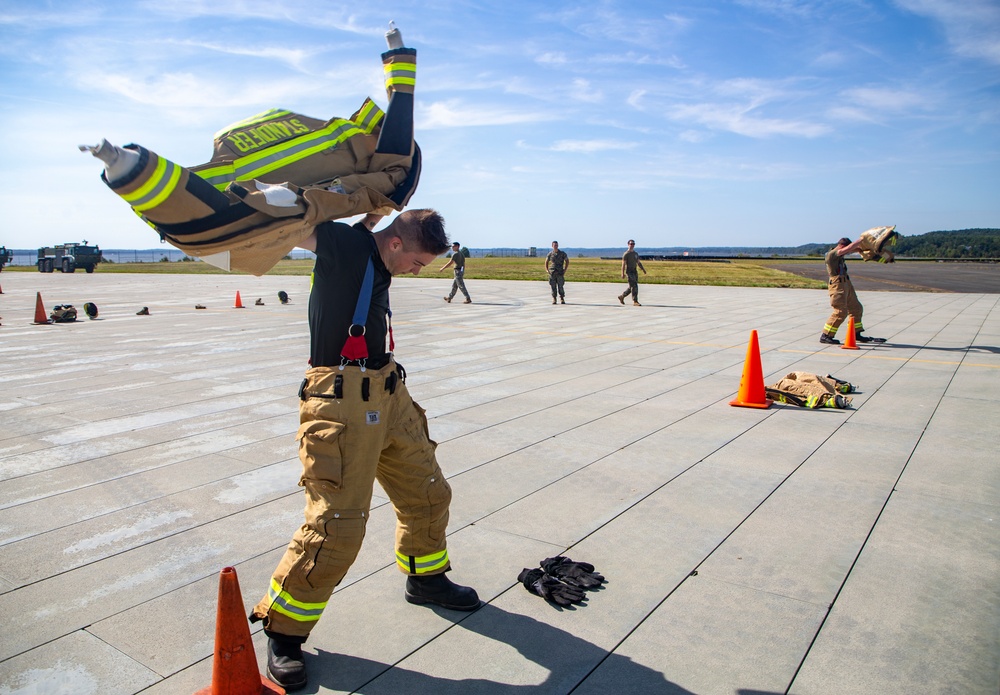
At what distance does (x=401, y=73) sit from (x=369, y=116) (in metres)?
0.23

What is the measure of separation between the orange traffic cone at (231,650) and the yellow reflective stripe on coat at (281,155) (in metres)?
1.49

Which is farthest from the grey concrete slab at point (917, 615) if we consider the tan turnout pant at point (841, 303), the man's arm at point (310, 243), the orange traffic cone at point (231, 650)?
the tan turnout pant at point (841, 303)

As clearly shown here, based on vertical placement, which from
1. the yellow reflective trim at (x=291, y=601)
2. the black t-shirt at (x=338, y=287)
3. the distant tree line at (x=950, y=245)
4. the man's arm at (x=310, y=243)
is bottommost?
the yellow reflective trim at (x=291, y=601)

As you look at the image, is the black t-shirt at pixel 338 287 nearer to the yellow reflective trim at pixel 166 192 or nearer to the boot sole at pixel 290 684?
the yellow reflective trim at pixel 166 192

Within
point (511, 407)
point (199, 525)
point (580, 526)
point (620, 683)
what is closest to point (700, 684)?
point (620, 683)

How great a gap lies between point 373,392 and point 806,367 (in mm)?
9156

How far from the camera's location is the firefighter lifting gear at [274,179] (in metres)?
2.20

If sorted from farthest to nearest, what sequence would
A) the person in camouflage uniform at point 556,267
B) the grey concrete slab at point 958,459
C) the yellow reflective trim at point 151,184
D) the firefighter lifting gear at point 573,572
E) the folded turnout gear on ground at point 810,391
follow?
the person in camouflage uniform at point 556,267, the folded turnout gear on ground at point 810,391, the grey concrete slab at point 958,459, the firefighter lifting gear at point 573,572, the yellow reflective trim at point 151,184

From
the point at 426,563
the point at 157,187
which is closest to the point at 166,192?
the point at 157,187

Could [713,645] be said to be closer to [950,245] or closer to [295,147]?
[295,147]

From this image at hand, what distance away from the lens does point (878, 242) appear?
38.8 ft

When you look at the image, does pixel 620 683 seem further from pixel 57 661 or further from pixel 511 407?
pixel 511 407

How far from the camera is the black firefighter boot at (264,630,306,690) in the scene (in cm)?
283

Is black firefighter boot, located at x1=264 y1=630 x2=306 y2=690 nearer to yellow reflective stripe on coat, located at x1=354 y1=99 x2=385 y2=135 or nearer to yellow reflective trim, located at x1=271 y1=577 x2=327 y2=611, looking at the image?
yellow reflective trim, located at x1=271 y1=577 x2=327 y2=611
